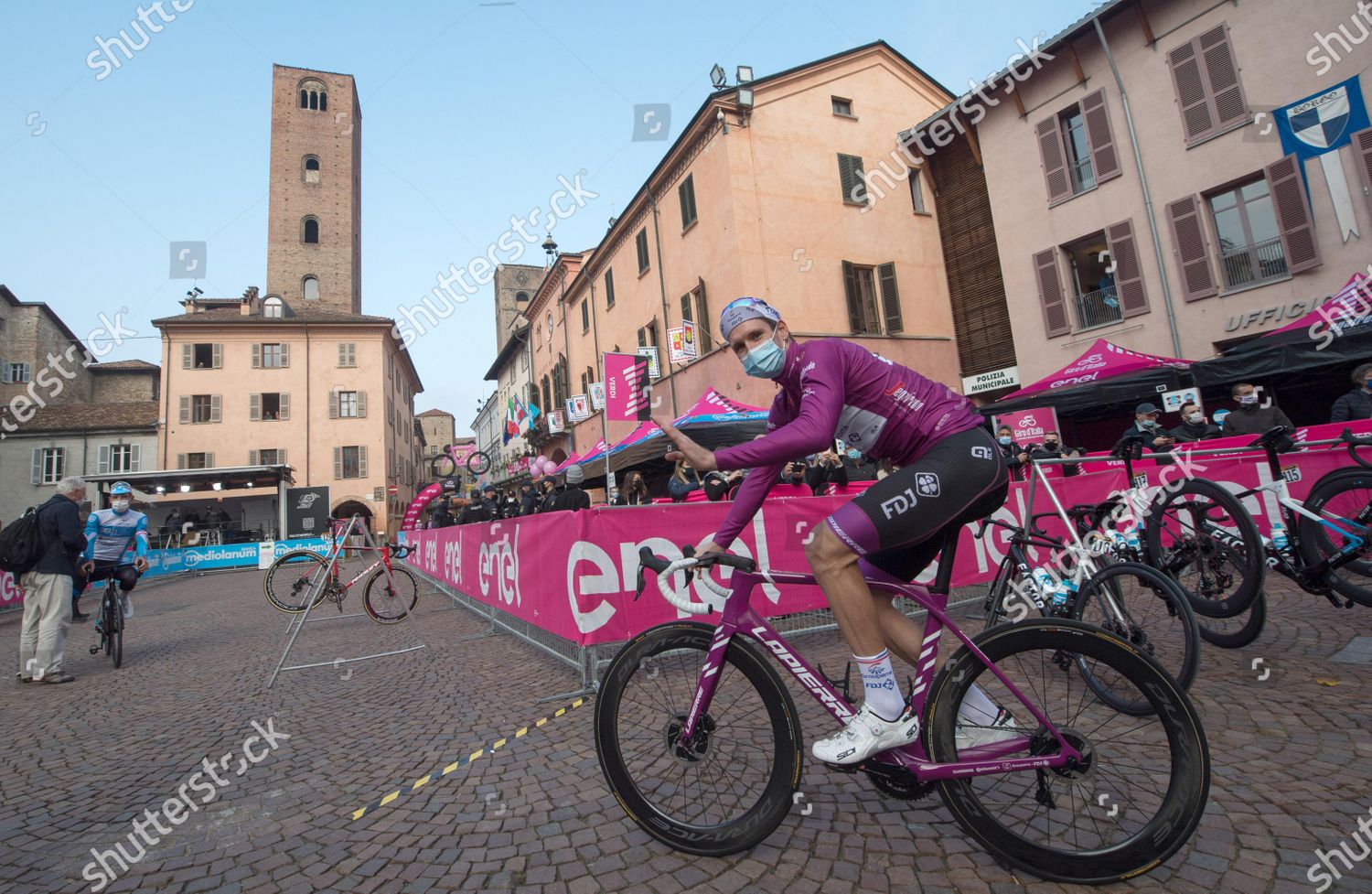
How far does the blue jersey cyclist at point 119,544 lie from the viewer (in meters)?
7.07

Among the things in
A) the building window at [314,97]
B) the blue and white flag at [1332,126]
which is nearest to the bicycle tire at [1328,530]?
the blue and white flag at [1332,126]

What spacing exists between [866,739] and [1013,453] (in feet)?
22.7

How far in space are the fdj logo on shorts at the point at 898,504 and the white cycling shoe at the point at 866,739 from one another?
682 millimetres

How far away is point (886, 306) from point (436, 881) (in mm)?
19010

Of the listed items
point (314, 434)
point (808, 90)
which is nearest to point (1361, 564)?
point (808, 90)

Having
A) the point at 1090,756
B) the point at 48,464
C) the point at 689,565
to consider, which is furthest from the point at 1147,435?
the point at 48,464

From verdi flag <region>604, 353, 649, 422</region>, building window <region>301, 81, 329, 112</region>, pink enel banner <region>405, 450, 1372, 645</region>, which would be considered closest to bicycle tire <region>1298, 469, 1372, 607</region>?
pink enel banner <region>405, 450, 1372, 645</region>

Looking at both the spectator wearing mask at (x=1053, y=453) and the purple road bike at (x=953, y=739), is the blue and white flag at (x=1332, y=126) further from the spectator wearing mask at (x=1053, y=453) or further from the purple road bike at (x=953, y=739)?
the purple road bike at (x=953, y=739)

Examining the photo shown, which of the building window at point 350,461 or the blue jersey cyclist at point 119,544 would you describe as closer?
the blue jersey cyclist at point 119,544

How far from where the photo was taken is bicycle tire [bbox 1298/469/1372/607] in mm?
3930

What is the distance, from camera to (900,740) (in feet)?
7.15

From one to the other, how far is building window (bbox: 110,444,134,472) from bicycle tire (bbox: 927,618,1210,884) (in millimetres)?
50844

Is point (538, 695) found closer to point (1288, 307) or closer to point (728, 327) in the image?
point (728, 327)

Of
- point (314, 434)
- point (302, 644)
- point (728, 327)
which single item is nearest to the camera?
point (728, 327)
